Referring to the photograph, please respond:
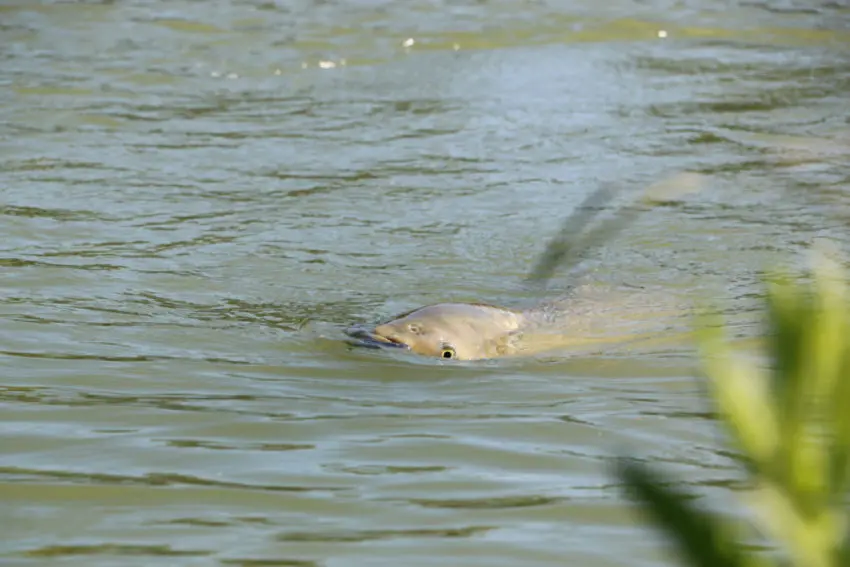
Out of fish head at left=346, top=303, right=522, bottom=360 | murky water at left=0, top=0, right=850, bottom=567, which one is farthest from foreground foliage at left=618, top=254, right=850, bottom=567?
fish head at left=346, top=303, right=522, bottom=360

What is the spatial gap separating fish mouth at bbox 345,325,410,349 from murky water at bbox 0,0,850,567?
5 centimetres

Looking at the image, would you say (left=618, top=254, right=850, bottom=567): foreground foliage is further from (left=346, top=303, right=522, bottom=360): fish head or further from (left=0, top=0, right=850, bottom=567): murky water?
(left=346, top=303, right=522, bottom=360): fish head

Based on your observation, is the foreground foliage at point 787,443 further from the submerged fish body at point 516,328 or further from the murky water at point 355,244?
the submerged fish body at point 516,328

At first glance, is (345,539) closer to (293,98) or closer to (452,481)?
(452,481)

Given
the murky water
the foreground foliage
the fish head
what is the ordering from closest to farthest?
the foreground foliage
the murky water
the fish head

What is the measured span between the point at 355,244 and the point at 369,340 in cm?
164

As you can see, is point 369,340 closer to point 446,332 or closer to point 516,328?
point 446,332

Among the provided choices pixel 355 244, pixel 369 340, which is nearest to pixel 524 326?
pixel 369 340

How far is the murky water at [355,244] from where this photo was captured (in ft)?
9.49

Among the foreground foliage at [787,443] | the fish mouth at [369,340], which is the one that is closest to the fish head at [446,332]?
the fish mouth at [369,340]

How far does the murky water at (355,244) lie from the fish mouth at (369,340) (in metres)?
0.05

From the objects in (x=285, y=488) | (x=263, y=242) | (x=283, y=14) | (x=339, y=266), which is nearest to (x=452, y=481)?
(x=285, y=488)

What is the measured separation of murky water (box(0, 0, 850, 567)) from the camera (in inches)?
114

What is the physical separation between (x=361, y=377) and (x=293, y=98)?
4.65 m
